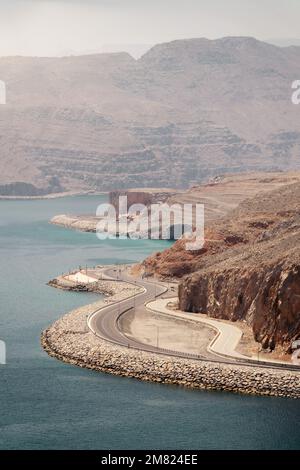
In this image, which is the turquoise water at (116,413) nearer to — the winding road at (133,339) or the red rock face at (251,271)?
the winding road at (133,339)

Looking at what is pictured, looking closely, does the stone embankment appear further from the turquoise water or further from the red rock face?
the red rock face

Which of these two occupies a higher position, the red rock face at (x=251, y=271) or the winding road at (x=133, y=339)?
the red rock face at (x=251, y=271)

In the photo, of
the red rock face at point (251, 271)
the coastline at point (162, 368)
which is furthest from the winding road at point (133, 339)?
the red rock face at point (251, 271)

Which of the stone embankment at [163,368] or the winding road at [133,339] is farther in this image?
the winding road at [133,339]

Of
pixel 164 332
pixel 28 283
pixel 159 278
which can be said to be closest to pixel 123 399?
pixel 164 332

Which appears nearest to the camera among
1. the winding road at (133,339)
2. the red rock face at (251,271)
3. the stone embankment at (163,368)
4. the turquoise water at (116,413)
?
the turquoise water at (116,413)

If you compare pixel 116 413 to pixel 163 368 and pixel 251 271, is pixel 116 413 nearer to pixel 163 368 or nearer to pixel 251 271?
pixel 163 368

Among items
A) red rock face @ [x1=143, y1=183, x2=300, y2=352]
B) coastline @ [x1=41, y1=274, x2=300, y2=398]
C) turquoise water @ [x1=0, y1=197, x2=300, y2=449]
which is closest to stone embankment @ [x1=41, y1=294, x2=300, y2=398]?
coastline @ [x1=41, y1=274, x2=300, y2=398]

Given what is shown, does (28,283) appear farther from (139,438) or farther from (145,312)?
(139,438)

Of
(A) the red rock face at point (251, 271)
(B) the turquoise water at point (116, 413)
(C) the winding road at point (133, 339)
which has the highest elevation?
(A) the red rock face at point (251, 271)
